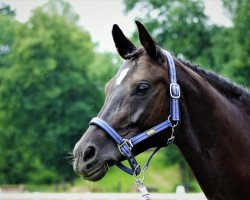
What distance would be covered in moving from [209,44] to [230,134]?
3175 centimetres

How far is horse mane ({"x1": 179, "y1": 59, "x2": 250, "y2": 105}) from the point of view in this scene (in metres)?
3.96

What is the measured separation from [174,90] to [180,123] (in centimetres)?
25

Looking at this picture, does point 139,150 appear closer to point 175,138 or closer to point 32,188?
point 175,138

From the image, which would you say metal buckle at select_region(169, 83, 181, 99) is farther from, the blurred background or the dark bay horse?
the blurred background

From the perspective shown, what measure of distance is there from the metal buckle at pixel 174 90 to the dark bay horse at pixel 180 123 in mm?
38

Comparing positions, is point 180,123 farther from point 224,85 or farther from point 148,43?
point 148,43

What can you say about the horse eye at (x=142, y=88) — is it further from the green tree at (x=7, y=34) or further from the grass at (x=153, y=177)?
the green tree at (x=7, y=34)

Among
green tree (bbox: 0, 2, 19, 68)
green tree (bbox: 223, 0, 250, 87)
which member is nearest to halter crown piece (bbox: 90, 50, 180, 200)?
green tree (bbox: 223, 0, 250, 87)

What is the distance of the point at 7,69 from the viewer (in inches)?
1532

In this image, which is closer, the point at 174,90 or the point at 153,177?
the point at 174,90

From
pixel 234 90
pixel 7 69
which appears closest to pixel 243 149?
pixel 234 90

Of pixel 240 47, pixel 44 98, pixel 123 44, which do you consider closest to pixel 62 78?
pixel 44 98

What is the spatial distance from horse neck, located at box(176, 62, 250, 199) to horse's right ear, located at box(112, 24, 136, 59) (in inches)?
16.2

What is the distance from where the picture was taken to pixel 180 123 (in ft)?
12.2
